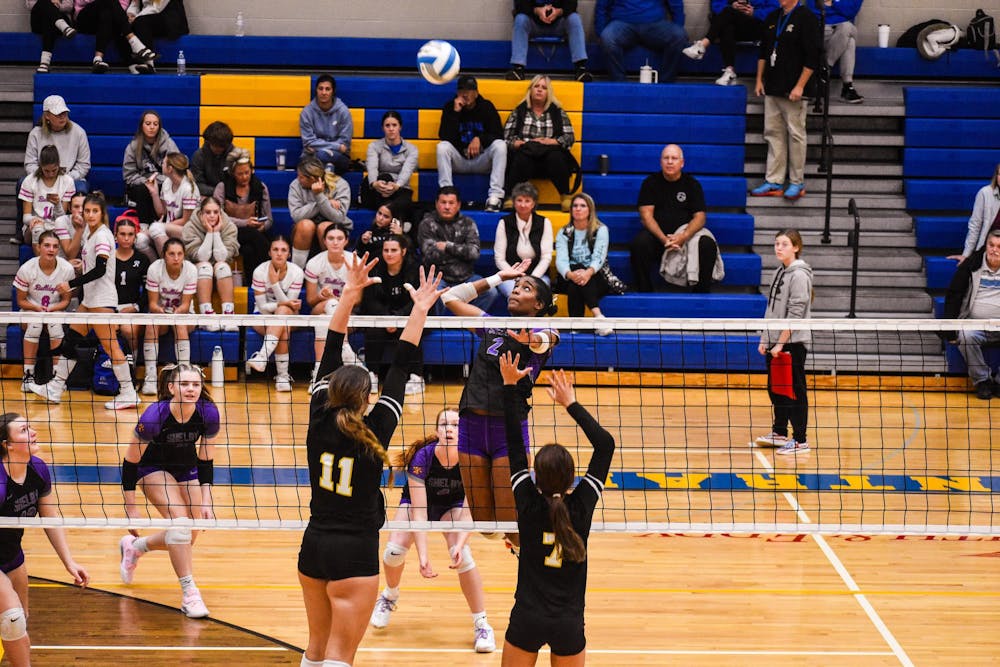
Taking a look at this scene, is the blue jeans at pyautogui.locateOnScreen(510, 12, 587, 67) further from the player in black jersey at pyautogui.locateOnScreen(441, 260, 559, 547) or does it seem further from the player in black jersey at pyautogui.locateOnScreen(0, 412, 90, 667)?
the player in black jersey at pyautogui.locateOnScreen(0, 412, 90, 667)

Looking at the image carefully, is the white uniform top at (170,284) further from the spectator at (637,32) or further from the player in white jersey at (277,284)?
the spectator at (637,32)

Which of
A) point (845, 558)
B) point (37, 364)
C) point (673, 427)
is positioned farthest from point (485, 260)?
point (845, 558)

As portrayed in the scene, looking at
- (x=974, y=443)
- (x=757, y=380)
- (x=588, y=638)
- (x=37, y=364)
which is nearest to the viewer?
(x=588, y=638)

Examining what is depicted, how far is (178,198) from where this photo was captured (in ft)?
44.0

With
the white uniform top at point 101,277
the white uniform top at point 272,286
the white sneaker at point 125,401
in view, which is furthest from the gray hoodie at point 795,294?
the white uniform top at point 101,277

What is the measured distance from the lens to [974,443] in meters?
11.5

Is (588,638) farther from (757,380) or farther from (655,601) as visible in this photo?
(757,380)

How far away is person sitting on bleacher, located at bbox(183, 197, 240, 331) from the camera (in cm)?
1291

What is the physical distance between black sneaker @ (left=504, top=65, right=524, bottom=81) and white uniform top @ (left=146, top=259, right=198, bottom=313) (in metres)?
4.86

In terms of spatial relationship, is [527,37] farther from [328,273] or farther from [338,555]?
[338,555]

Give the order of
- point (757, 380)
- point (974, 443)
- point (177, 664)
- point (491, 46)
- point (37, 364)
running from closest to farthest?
point (177, 664) → point (974, 443) → point (37, 364) → point (757, 380) → point (491, 46)

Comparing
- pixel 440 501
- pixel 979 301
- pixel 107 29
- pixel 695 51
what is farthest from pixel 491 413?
pixel 107 29

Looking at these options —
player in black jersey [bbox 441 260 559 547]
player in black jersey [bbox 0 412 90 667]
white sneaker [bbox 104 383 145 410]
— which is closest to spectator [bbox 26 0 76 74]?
white sneaker [bbox 104 383 145 410]

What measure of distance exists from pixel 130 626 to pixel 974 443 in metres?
7.95
